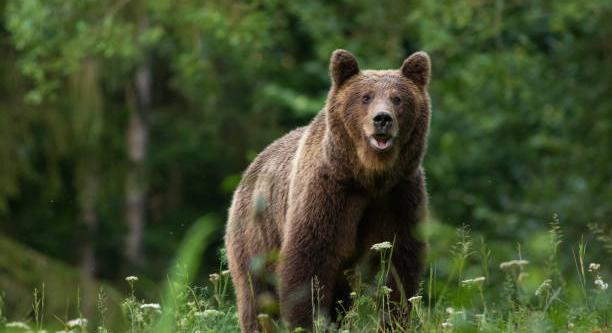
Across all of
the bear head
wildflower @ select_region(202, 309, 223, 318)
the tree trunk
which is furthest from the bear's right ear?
the tree trunk

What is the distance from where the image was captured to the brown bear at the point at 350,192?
22.5 ft

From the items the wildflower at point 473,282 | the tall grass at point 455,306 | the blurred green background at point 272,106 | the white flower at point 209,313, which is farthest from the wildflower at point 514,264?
the blurred green background at point 272,106

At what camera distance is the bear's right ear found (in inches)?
286

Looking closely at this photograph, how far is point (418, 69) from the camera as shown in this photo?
7.37m

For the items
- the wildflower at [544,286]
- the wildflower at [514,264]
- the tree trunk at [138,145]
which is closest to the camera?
the wildflower at [514,264]

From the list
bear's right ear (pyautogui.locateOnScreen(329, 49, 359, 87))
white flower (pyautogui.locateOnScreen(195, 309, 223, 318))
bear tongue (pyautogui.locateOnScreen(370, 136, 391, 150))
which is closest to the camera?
white flower (pyautogui.locateOnScreen(195, 309, 223, 318))

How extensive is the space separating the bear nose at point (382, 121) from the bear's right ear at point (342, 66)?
0.54 m

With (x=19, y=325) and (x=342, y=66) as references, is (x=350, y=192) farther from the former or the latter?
(x=19, y=325)

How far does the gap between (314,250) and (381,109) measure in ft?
2.66

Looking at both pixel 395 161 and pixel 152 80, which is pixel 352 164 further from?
pixel 152 80

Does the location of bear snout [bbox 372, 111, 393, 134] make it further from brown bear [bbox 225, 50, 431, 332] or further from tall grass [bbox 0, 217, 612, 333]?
tall grass [bbox 0, 217, 612, 333]

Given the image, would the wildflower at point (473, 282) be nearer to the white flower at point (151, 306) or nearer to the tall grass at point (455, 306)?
the tall grass at point (455, 306)

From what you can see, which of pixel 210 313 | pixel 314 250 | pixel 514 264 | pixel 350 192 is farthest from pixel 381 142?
pixel 514 264

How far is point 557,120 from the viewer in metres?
20.1
